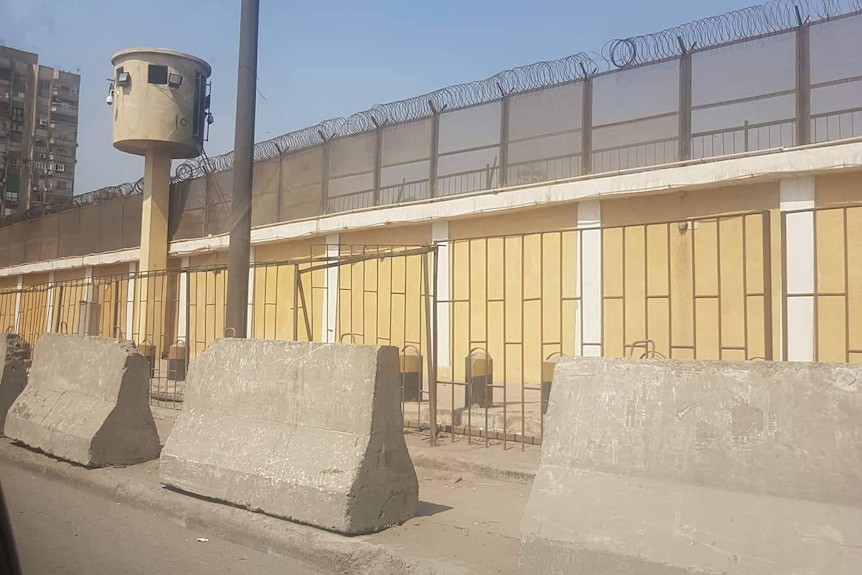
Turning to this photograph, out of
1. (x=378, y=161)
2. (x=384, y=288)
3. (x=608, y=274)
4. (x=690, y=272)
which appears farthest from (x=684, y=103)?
(x=378, y=161)

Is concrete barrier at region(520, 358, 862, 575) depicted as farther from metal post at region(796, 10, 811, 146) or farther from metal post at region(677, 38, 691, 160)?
metal post at region(677, 38, 691, 160)

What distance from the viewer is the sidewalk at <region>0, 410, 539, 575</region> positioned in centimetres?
454

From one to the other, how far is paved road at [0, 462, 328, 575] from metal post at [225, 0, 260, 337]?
2.75 meters

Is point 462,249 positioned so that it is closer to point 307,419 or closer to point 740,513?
point 307,419

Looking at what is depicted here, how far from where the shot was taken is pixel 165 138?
22594 mm

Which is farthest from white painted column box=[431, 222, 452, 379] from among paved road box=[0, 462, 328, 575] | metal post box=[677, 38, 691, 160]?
paved road box=[0, 462, 328, 575]

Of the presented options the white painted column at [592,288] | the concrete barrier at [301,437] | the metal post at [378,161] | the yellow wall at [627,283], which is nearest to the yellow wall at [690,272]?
the yellow wall at [627,283]

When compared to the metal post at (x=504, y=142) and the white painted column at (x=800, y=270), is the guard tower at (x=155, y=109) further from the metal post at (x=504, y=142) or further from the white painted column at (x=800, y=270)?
the white painted column at (x=800, y=270)

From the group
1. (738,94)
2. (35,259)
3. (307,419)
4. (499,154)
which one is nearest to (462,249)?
(499,154)

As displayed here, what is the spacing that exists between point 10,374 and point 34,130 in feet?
168

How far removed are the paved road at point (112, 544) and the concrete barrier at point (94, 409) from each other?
764mm

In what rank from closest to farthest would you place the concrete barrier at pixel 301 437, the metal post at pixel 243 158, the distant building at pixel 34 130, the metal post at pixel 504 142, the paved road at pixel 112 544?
the paved road at pixel 112 544, the concrete barrier at pixel 301 437, the metal post at pixel 243 158, the metal post at pixel 504 142, the distant building at pixel 34 130

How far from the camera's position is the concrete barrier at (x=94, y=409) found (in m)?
7.38

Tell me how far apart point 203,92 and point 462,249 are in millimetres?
12277
